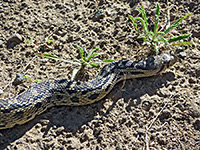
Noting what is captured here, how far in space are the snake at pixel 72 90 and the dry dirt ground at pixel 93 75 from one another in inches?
6.2

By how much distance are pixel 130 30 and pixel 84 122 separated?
2627 millimetres

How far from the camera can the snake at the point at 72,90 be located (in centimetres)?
458

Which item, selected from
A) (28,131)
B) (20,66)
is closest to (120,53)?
(20,66)

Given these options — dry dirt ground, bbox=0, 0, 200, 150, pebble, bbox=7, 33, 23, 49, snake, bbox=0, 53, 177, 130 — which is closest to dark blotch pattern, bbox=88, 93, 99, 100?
snake, bbox=0, 53, 177, 130

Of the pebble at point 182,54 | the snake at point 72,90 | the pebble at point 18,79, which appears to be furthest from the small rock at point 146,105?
the pebble at point 18,79

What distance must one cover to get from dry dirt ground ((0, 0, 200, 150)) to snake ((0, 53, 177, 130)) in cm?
16

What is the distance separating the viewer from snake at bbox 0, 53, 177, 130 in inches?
180

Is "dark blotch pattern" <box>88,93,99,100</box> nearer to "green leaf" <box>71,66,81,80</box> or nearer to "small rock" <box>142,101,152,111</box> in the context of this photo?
"green leaf" <box>71,66,81,80</box>

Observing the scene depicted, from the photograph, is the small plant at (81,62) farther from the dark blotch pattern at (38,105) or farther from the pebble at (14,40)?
the pebble at (14,40)

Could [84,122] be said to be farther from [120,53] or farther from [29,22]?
[29,22]

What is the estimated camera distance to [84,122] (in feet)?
15.7

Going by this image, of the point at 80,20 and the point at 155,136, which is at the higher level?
the point at 80,20

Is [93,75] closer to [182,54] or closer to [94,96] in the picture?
[94,96]

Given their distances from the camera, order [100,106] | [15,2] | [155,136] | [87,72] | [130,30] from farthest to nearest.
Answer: [15,2] < [130,30] < [87,72] < [100,106] < [155,136]
